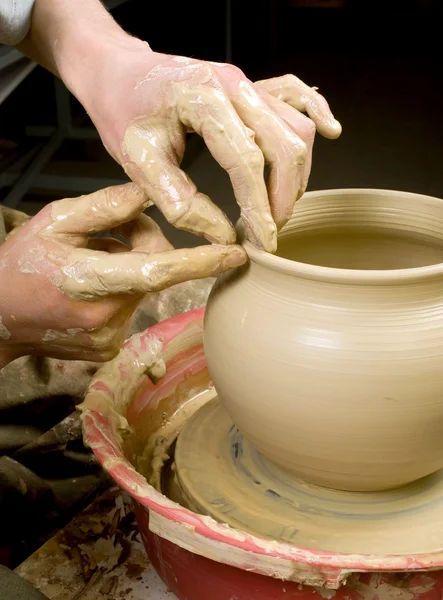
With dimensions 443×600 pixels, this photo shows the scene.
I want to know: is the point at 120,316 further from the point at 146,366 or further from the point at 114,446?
the point at 146,366

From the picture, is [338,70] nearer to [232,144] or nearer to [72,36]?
[72,36]

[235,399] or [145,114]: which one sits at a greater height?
[145,114]

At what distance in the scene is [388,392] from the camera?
97cm

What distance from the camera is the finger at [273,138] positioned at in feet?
3.26

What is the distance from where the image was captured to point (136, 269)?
994 mm

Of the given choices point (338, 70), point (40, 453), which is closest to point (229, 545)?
point (40, 453)

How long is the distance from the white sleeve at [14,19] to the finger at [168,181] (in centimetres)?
50

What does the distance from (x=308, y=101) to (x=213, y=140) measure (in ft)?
0.89

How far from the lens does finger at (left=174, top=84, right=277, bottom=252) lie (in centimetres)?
95

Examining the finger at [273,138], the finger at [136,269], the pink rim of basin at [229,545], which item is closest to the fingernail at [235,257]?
the finger at [136,269]

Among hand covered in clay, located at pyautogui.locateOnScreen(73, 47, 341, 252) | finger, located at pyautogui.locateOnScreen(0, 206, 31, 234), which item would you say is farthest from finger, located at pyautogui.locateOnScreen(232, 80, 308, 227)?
finger, located at pyautogui.locateOnScreen(0, 206, 31, 234)

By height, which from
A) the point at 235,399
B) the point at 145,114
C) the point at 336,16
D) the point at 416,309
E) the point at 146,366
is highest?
the point at 145,114

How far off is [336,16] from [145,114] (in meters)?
7.41

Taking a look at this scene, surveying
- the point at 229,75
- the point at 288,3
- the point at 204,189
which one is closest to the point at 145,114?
the point at 229,75
